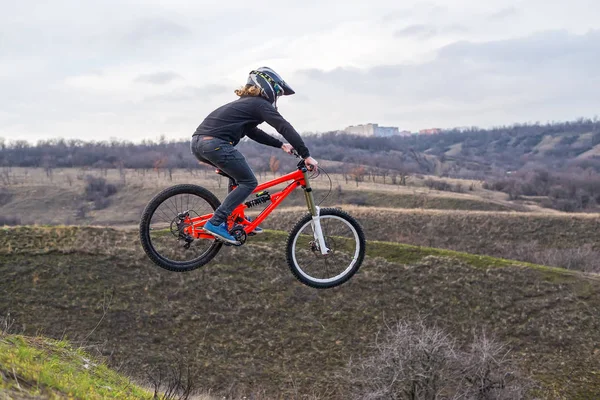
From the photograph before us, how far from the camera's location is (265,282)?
39.0 metres

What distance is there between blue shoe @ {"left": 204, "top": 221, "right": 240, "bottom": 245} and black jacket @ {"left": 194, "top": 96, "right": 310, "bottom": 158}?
158 cm

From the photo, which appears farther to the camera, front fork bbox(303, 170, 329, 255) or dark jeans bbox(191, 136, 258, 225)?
front fork bbox(303, 170, 329, 255)

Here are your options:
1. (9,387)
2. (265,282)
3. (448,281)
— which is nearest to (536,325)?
(448,281)

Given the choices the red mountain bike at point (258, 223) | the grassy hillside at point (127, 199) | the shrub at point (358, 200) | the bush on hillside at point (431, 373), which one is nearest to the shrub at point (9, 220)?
the grassy hillside at point (127, 199)

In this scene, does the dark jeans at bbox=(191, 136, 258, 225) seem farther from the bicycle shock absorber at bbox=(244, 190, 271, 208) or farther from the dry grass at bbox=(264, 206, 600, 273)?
the dry grass at bbox=(264, 206, 600, 273)

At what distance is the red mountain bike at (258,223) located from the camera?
1038 cm

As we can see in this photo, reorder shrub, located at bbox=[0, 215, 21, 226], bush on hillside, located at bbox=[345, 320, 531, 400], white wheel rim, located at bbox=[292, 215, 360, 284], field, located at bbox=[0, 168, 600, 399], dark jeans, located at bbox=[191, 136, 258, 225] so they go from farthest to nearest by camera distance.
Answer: shrub, located at bbox=[0, 215, 21, 226]
field, located at bbox=[0, 168, 600, 399]
bush on hillside, located at bbox=[345, 320, 531, 400]
white wheel rim, located at bbox=[292, 215, 360, 284]
dark jeans, located at bbox=[191, 136, 258, 225]

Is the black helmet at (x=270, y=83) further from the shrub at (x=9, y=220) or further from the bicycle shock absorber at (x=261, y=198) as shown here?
the shrub at (x=9, y=220)

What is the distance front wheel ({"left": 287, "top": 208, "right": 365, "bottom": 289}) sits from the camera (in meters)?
10.9

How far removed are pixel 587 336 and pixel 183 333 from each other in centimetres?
Answer: 2538

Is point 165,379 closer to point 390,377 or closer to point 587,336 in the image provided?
point 390,377

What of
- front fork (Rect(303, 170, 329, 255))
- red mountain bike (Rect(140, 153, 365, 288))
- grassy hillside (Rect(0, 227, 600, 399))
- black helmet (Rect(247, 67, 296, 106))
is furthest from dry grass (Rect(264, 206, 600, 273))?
black helmet (Rect(247, 67, 296, 106))

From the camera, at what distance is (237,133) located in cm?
1023

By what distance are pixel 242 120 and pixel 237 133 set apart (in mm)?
255
